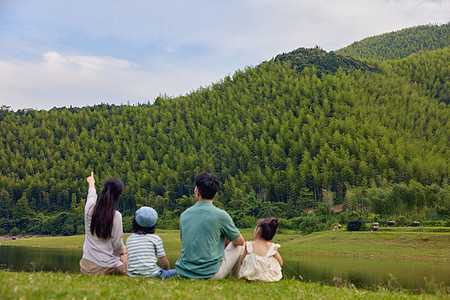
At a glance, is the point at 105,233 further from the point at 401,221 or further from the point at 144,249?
the point at 401,221

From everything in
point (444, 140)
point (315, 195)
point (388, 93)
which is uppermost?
point (388, 93)

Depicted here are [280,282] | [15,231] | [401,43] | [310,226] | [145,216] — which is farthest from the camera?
[401,43]

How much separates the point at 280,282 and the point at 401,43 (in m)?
194

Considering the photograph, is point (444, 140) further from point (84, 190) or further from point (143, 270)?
point (143, 270)

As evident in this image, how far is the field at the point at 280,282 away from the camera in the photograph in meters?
4.69

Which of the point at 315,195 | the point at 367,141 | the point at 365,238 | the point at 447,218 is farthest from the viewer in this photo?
the point at 367,141

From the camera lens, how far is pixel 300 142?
8012cm

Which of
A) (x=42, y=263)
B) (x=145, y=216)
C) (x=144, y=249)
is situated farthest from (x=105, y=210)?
(x=42, y=263)

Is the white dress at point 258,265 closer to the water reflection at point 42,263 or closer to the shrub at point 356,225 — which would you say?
the water reflection at point 42,263

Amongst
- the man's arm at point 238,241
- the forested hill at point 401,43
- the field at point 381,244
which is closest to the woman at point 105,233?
the man's arm at point 238,241

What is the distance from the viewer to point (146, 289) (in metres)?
5.15

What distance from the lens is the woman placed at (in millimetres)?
6684

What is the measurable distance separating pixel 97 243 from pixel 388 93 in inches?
3994

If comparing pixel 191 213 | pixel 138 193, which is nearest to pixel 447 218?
pixel 191 213
